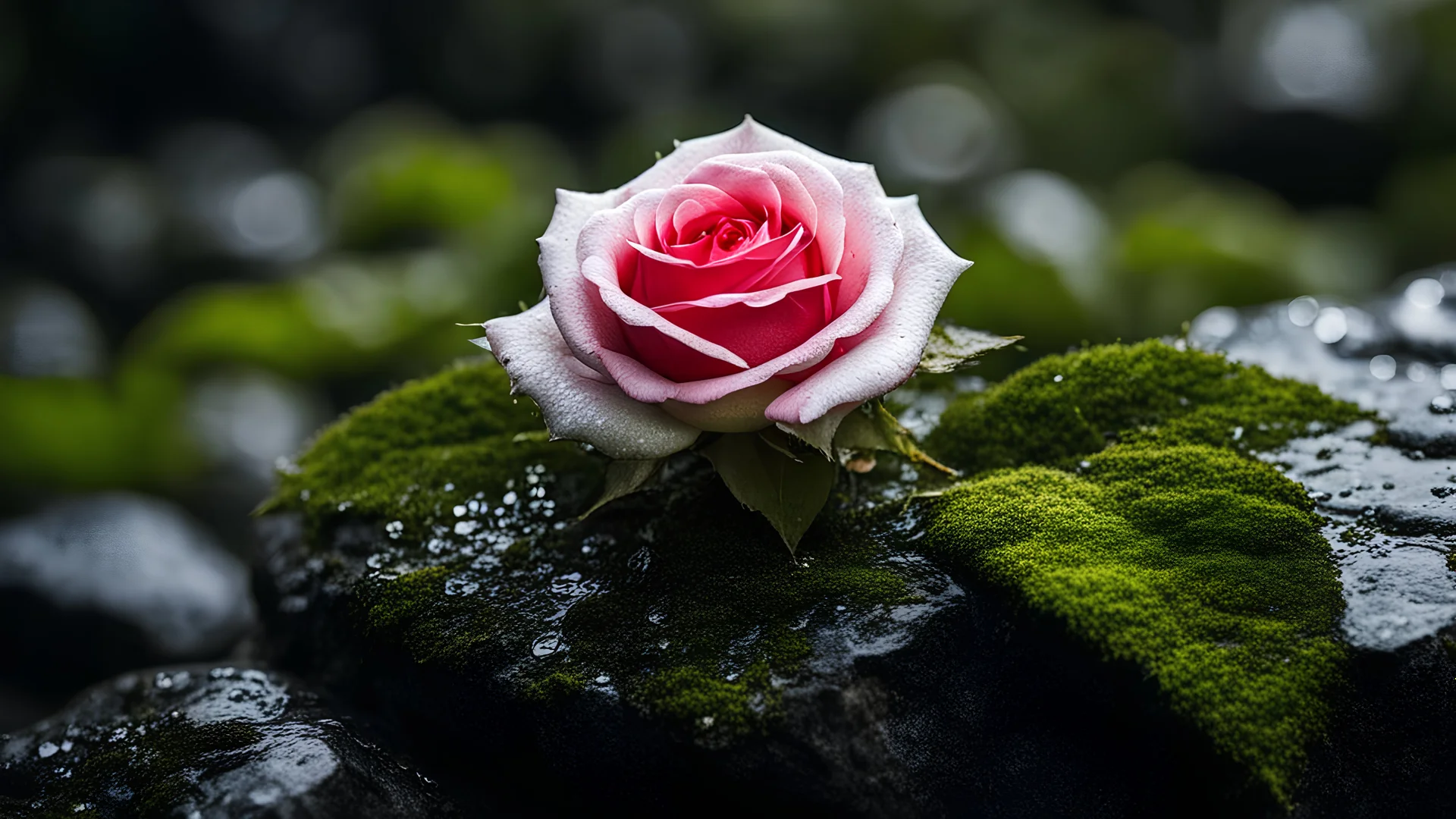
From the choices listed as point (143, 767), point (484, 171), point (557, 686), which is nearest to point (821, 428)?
point (557, 686)

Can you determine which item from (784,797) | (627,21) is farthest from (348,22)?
(784,797)

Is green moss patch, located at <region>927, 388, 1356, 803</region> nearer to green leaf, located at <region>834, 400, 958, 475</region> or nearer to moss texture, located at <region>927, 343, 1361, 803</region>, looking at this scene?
moss texture, located at <region>927, 343, 1361, 803</region>

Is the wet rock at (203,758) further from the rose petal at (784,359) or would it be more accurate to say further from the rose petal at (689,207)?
the rose petal at (689,207)

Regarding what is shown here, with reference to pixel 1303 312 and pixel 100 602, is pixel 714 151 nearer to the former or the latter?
pixel 1303 312

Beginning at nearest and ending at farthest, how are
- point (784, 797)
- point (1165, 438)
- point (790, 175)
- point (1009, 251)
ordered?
point (784, 797) < point (790, 175) < point (1165, 438) < point (1009, 251)

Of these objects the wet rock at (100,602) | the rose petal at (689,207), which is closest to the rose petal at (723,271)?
the rose petal at (689,207)

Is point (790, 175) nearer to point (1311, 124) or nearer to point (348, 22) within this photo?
point (1311, 124)
